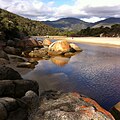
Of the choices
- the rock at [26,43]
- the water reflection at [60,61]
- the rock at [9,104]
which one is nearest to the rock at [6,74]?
the rock at [9,104]

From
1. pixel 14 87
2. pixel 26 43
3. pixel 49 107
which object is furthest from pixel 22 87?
pixel 26 43

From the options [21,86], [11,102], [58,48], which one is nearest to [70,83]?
[21,86]

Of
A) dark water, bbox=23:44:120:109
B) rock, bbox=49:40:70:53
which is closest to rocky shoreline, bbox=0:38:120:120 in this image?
dark water, bbox=23:44:120:109

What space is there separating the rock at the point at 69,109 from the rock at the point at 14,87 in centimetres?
279

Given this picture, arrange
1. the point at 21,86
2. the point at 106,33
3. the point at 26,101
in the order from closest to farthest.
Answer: the point at 26,101
the point at 21,86
the point at 106,33

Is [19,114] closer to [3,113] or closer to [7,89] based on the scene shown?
[3,113]

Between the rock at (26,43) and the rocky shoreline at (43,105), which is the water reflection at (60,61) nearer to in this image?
the rock at (26,43)

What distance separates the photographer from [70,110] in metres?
11.6

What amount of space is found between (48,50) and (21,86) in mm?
34583

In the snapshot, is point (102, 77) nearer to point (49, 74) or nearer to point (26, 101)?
point (49, 74)

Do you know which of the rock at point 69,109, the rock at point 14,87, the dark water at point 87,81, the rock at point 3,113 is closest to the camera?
the rock at point 69,109

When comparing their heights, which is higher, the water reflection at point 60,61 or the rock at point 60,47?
the rock at point 60,47

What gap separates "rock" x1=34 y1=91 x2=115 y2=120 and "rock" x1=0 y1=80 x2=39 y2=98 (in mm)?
2786

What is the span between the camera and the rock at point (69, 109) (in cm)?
1091
